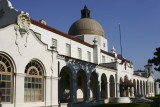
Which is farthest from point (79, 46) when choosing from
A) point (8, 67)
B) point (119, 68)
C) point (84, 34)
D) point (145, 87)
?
point (145, 87)

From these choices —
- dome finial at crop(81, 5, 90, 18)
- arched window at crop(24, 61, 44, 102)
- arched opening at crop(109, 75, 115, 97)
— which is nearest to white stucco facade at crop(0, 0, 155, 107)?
arched window at crop(24, 61, 44, 102)

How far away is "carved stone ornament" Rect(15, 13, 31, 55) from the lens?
1680 cm

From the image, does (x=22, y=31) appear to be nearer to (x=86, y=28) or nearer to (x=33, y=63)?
(x=33, y=63)

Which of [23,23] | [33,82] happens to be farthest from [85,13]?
[33,82]

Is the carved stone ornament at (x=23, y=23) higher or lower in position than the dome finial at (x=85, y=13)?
lower

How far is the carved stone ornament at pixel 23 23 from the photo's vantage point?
17.0 meters

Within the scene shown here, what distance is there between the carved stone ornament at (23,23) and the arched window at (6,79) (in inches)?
102

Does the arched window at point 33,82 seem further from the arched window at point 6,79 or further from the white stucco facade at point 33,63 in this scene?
the arched window at point 6,79

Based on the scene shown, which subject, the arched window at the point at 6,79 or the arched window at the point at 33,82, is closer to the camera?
the arched window at the point at 6,79

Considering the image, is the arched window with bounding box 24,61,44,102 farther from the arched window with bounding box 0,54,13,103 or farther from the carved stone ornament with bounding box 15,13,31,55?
the carved stone ornament with bounding box 15,13,31,55

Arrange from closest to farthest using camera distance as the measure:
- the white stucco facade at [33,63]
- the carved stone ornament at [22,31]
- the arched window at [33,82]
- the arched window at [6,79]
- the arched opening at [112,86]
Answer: the arched window at [6,79], the white stucco facade at [33,63], the carved stone ornament at [22,31], the arched window at [33,82], the arched opening at [112,86]

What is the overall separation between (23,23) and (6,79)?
4.48 meters

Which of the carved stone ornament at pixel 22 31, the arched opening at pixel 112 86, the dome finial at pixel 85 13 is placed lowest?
the arched opening at pixel 112 86

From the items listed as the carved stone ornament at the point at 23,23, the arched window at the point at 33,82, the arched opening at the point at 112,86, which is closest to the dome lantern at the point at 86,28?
the arched opening at the point at 112,86
